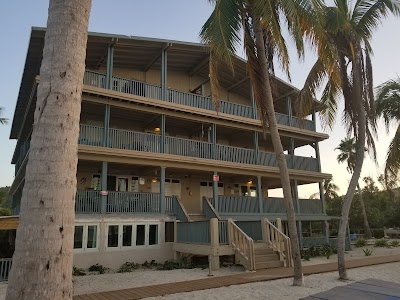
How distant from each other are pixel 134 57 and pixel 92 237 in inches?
394

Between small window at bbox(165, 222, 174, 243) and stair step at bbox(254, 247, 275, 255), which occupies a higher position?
small window at bbox(165, 222, 174, 243)

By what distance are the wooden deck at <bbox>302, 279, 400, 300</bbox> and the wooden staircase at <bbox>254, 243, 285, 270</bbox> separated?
7927mm

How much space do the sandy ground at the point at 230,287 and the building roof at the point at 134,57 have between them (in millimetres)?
8472

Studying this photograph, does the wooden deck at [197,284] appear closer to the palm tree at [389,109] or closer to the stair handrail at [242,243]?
the stair handrail at [242,243]

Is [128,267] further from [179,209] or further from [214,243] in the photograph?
[214,243]

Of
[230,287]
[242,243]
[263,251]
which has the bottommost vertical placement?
[230,287]

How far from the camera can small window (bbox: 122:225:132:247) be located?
1630 centimetres

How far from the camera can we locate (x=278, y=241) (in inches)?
594

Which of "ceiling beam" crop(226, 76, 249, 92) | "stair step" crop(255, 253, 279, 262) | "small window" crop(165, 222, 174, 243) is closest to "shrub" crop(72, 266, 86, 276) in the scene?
"small window" crop(165, 222, 174, 243)

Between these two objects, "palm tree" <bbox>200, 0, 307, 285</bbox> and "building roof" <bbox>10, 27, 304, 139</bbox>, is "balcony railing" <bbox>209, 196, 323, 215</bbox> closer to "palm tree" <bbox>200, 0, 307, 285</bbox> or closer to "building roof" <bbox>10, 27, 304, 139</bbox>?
"building roof" <bbox>10, 27, 304, 139</bbox>

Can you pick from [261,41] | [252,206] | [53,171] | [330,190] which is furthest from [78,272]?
[330,190]

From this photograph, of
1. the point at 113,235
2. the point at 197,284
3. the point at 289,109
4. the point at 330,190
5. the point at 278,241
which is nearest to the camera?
the point at 197,284

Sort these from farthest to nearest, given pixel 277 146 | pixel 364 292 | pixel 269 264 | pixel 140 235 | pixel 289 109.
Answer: pixel 289 109 → pixel 140 235 → pixel 269 264 → pixel 277 146 → pixel 364 292

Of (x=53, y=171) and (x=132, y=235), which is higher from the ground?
(x=53, y=171)
